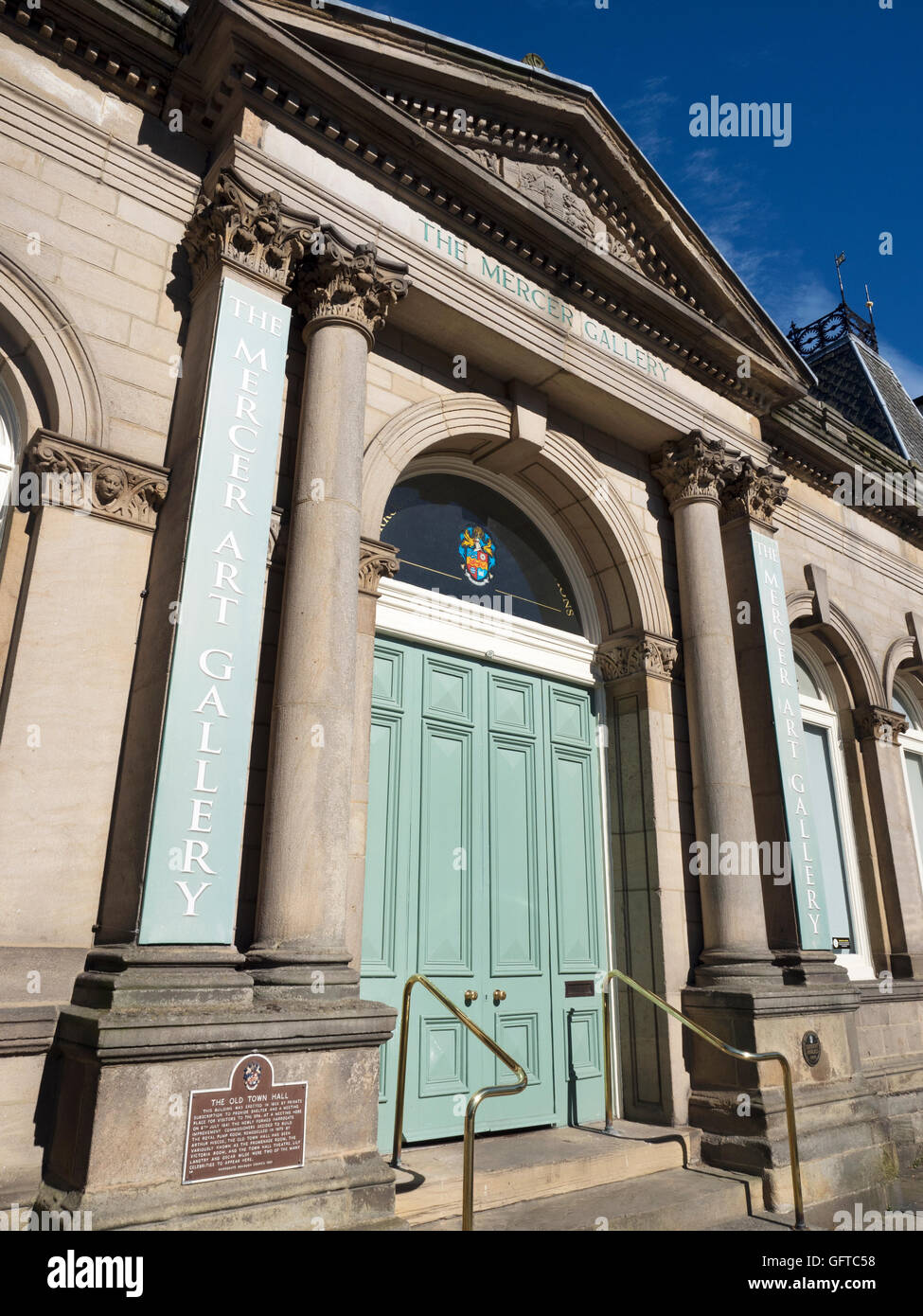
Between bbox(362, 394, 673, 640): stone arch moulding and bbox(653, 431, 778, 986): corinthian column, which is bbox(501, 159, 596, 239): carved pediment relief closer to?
bbox(362, 394, 673, 640): stone arch moulding

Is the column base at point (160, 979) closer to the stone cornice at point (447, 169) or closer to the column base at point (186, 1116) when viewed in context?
the column base at point (186, 1116)

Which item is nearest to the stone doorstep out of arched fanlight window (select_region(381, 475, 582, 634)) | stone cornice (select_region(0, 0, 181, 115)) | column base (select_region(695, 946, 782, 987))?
column base (select_region(695, 946, 782, 987))

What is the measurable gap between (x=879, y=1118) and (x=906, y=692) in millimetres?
7456

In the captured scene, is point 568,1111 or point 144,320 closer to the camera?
point 144,320

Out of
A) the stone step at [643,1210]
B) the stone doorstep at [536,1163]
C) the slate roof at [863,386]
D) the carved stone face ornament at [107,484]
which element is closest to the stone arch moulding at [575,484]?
the carved stone face ornament at [107,484]

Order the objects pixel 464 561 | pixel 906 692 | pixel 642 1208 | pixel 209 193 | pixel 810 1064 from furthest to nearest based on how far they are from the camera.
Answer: pixel 906 692
pixel 464 561
pixel 810 1064
pixel 209 193
pixel 642 1208

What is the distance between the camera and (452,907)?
7.20m

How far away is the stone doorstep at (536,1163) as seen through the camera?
557 centimetres

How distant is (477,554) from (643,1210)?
5472 mm

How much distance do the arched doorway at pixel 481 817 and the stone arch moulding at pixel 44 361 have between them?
2723 millimetres

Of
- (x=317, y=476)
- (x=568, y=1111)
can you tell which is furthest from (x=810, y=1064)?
(x=317, y=476)

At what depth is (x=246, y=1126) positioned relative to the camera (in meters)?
4.62

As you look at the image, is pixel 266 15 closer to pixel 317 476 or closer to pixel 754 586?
pixel 317 476

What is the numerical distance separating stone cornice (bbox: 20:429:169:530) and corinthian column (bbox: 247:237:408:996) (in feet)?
3.17
